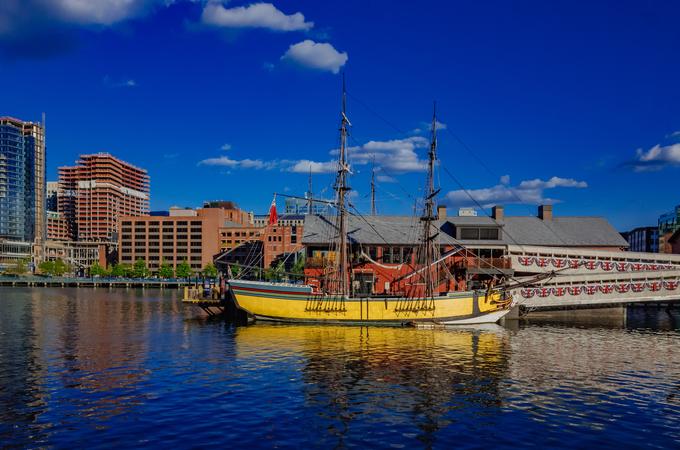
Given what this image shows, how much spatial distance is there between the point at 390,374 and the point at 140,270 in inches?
6954

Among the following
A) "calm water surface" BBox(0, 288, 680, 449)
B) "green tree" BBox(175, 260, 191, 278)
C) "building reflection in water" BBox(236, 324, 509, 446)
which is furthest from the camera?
"green tree" BBox(175, 260, 191, 278)

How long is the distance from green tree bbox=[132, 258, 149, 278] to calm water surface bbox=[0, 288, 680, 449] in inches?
5915

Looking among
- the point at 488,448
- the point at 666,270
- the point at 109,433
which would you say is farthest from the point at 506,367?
the point at 666,270

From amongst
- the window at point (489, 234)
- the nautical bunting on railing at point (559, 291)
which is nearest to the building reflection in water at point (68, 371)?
the window at point (489, 234)

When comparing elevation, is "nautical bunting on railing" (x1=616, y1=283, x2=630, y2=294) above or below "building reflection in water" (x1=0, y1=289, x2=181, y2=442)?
above

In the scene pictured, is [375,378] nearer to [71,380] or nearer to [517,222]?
[71,380]

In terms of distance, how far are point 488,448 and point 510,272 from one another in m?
48.1

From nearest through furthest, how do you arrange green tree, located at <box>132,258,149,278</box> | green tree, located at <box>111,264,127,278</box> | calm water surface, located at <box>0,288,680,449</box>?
1. calm water surface, located at <box>0,288,680,449</box>
2. green tree, located at <box>132,258,149,278</box>
3. green tree, located at <box>111,264,127,278</box>

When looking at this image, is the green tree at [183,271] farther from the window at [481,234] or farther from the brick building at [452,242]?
the window at [481,234]

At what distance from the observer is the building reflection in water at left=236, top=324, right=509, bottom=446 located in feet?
77.7

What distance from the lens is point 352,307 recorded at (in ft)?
182

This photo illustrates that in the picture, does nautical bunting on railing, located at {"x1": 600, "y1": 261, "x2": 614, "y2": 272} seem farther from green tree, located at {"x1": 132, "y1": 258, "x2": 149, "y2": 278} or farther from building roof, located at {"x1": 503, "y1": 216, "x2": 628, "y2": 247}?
green tree, located at {"x1": 132, "y1": 258, "x2": 149, "y2": 278}

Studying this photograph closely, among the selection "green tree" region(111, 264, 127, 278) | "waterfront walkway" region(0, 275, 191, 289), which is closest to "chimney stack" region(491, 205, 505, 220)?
"waterfront walkway" region(0, 275, 191, 289)

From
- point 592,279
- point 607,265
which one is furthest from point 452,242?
point 607,265
